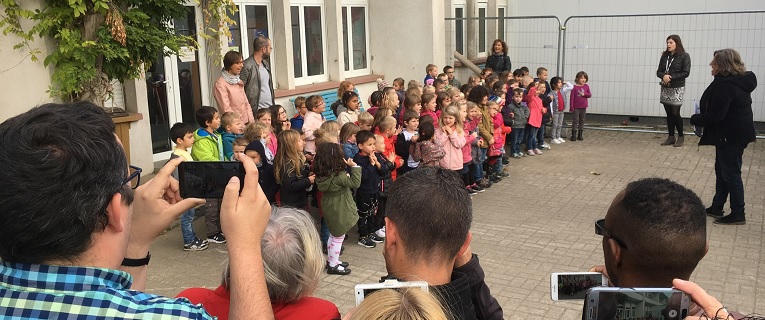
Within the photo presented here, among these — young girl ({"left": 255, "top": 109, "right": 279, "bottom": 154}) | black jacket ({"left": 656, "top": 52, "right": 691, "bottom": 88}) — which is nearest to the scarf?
young girl ({"left": 255, "top": 109, "right": 279, "bottom": 154})

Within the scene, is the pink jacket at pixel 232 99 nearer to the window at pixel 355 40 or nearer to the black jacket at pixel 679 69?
the window at pixel 355 40

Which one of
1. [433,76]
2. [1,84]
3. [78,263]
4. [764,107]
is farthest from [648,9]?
[78,263]

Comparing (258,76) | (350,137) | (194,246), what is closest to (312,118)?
(258,76)

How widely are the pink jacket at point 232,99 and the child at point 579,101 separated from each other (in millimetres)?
6940

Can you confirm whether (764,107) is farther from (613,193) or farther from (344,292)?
(344,292)

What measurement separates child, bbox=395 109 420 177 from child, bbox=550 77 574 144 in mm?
4897

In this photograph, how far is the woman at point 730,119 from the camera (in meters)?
7.23

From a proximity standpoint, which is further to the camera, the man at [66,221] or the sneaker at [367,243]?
the sneaker at [367,243]

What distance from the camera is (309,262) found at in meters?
2.47

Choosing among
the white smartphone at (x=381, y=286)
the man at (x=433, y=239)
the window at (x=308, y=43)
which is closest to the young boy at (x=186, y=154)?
the man at (x=433, y=239)

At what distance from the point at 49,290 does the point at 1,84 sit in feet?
19.0

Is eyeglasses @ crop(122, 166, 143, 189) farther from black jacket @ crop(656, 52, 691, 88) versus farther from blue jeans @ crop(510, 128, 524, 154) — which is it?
black jacket @ crop(656, 52, 691, 88)

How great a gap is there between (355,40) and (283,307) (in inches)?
455

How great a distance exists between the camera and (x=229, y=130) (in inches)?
278
